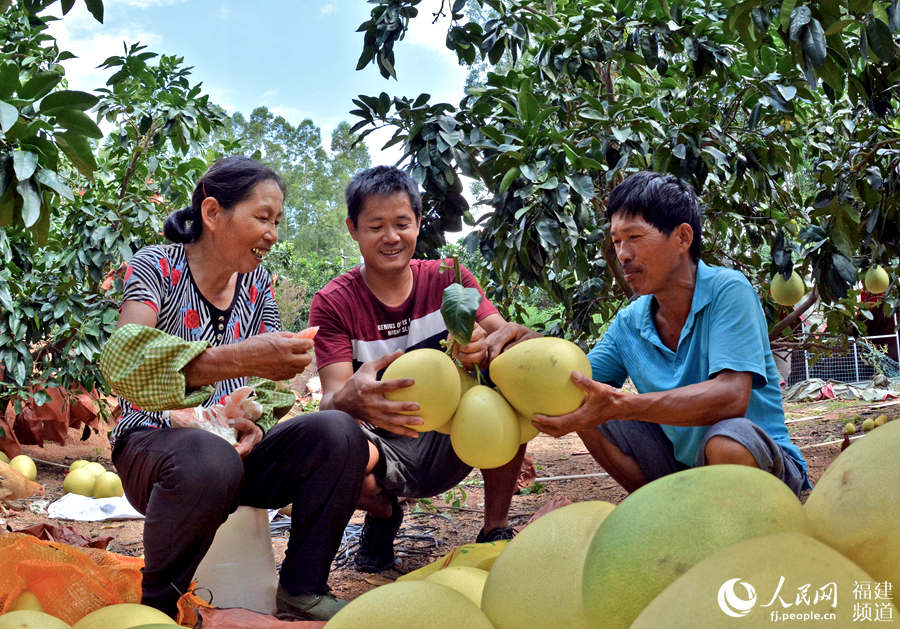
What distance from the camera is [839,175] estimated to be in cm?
317

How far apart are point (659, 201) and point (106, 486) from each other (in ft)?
13.4

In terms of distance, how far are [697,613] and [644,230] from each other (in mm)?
1879

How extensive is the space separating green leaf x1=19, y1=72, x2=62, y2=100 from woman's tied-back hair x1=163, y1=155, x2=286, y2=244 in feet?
2.32

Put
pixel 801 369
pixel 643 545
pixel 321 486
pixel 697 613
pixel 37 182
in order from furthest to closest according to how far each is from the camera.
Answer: pixel 801 369
pixel 321 486
pixel 37 182
pixel 643 545
pixel 697 613

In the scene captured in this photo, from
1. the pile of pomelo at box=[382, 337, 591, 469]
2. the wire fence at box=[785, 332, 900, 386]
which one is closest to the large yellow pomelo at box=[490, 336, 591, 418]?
the pile of pomelo at box=[382, 337, 591, 469]

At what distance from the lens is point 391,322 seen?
2.64m

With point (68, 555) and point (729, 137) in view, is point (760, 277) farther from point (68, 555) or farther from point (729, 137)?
point (68, 555)

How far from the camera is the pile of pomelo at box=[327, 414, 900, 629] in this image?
0.48 m

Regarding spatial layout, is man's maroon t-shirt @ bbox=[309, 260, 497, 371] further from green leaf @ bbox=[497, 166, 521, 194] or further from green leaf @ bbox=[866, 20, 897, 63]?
green leaf @ bbox=[866, 20, 897, 63]

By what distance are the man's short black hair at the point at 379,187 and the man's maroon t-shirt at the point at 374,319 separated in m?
0.25

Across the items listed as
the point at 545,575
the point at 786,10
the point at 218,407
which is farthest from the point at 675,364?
the point at 545,575

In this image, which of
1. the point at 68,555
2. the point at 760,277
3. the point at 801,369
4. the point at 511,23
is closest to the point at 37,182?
the point at 68,555

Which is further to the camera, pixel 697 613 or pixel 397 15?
pixel 397 15

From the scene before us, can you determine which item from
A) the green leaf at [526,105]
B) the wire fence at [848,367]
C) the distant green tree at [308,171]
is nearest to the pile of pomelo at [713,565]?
the green leaf at [526,105]
